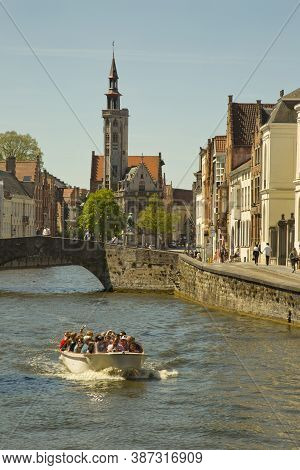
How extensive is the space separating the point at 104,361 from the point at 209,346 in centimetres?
799

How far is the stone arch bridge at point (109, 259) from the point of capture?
7719 centimetres

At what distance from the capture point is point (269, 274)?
57.7 metres

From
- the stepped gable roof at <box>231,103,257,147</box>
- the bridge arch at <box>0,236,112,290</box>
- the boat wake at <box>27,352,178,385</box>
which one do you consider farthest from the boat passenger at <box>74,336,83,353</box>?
the stepped gable roof at <box>231,103,257,147</box>

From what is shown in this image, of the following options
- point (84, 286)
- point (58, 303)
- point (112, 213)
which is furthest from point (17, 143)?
point (58, 303)

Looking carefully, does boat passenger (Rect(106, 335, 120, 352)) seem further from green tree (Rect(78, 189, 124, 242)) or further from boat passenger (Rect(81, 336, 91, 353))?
green tree (Rect(78, 189, 124, 242))

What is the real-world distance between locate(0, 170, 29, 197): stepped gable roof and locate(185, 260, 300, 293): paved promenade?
89520 millimetres

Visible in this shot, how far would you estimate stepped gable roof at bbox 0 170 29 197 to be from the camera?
505 feet

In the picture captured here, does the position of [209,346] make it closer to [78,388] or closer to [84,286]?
[78,388]

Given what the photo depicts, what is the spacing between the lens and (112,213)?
148625 millimetres

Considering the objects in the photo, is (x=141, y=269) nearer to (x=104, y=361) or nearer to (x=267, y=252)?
(x=267, y=252)

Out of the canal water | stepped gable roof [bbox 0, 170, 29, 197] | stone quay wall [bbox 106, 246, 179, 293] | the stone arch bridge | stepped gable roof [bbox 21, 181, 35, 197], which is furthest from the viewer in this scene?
stepped gable roof [bbox 21, 181, 35, 197]

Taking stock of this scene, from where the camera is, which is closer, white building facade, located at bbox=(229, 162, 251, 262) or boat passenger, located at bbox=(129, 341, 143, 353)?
boat passenger, located at bbox=(129, 341, 143, 353)

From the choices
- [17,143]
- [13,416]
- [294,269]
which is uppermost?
[17,143]

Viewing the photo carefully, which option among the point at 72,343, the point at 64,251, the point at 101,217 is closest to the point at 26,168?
the point at 101,217
